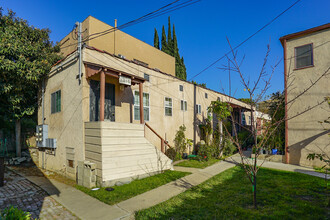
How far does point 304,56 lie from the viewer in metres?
9.59

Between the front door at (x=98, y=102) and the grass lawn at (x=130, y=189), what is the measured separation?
293 centimetres

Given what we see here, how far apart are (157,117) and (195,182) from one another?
15.8ft

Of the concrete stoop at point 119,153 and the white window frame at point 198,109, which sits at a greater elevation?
the white window frame at point 198,109

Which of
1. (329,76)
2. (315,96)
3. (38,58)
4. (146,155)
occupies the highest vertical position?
(38,58)

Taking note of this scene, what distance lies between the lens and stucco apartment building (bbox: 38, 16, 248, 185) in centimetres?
682

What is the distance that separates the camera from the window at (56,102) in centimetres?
921

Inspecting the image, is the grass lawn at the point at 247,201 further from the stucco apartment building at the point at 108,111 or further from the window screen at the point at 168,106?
A: the window screen at the point at 168,106

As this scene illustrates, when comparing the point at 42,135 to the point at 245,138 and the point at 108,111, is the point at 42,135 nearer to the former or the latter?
the point at 108,111

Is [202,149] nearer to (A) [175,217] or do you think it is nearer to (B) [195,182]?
(B) [195,182]

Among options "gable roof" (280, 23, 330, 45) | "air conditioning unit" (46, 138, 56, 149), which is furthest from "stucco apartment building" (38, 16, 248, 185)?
"gable roof" (280, 23, 330, 45)

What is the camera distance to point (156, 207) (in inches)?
185

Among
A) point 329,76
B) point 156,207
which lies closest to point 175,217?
point 156,207

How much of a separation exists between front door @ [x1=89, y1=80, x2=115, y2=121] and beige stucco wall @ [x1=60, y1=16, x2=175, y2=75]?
4022 millimetres

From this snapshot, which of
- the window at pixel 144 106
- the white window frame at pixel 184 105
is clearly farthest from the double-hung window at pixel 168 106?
the window at pixel 144 106
